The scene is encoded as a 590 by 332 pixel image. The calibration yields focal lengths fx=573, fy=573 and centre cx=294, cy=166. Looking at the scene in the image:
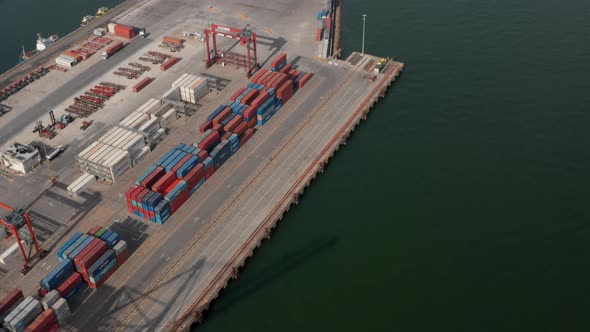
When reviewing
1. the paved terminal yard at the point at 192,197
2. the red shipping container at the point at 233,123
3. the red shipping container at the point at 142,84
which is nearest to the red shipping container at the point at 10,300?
the paved terminal yard at the point at 192,197

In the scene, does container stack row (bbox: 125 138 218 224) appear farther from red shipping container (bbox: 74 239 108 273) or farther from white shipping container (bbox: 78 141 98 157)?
white shipping container (bbox: 78 141 98 157)

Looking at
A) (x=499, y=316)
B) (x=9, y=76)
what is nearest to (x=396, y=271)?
(x=499, y=316)

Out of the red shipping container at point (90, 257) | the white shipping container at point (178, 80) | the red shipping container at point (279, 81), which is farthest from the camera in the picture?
the white shipping container at point (178, 80)

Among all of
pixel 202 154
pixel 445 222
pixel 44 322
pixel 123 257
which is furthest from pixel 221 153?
pixel 44 322

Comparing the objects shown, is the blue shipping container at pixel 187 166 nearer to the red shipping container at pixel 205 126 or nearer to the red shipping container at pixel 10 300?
the red shipping container at pixel 205 126

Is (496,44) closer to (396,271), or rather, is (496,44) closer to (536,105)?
(536,105)

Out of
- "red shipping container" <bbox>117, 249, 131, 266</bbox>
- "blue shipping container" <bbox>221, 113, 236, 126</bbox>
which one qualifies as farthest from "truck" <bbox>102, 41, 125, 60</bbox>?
"red shipping container" <bbox>117, 249, 131, 266</bbox>

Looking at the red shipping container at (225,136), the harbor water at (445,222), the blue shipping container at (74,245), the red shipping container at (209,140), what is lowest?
the harbor water at (445,222)
